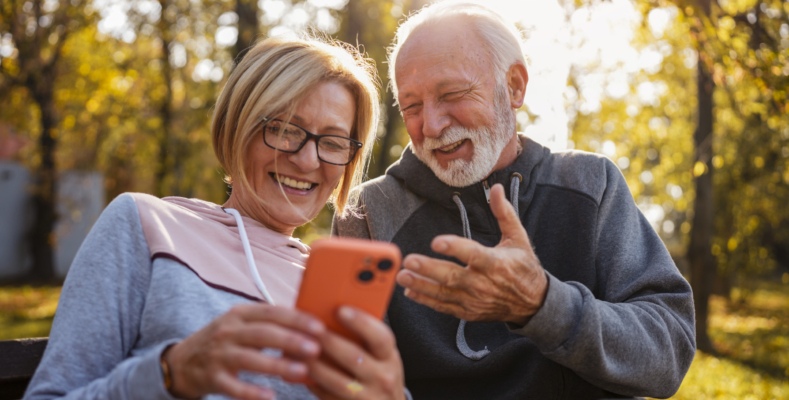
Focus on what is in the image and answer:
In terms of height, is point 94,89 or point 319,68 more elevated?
point 319,68

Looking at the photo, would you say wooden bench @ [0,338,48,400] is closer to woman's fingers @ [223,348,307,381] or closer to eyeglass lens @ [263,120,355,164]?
eyeglass lens @ [263,120,355,164]

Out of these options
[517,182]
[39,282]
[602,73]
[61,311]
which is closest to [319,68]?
[517,182]

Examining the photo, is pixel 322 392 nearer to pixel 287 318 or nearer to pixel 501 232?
pixel 287 318

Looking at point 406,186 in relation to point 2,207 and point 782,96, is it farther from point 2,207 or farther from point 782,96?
point 2,207

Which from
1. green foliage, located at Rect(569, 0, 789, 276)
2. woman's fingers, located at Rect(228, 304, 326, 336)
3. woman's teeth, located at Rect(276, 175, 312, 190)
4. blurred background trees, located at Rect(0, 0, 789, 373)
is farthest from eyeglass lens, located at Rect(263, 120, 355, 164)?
green foliage, located at Rect(569, 0, 789, 276)

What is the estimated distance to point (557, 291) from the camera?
1628 millimetres

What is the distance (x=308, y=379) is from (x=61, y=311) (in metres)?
0.81

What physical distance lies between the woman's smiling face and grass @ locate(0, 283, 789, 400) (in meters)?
5.99

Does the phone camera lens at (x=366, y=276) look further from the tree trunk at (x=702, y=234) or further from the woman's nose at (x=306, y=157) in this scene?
the tree trunk at (x=702, y=234)

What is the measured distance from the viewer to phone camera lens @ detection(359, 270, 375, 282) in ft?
3.60

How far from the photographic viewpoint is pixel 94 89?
12.4 m

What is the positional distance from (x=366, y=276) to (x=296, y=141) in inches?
41.4

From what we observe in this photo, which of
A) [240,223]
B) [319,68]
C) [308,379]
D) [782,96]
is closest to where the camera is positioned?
[308,379]

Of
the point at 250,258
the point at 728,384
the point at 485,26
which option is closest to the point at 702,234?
the point at 728,384
